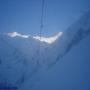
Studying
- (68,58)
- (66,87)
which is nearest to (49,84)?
(66,87)

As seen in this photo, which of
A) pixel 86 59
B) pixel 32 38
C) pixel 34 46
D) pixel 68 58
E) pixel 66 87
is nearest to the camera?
pixel 66 87

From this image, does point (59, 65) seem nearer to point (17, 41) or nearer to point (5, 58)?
point (5, 58)

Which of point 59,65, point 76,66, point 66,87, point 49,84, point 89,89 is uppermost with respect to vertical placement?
point 59,65

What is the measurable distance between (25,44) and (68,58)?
58.5m

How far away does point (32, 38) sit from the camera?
8369cm

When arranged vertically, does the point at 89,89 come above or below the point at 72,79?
below

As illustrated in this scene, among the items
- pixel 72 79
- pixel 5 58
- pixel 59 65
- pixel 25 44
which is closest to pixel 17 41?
pixel 25 44

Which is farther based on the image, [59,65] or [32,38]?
[32,38]

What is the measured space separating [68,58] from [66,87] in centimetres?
730

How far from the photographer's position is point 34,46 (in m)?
76.8

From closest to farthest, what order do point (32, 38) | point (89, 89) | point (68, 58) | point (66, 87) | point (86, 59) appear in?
1. point (89, 89)
2. point (66, 87)
3. point (86, 59)
4. point (68, 58)
5. point (32, 38)

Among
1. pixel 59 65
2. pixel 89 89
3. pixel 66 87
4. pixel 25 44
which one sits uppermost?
pixel 25 44

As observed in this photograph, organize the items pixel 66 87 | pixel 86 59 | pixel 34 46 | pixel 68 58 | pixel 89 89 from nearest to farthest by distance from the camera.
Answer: pixel 89 89, pixel 66 87, pixel 86 59, pixel 68 58, pixel 34 46

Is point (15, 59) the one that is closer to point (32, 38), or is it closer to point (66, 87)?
point (32, 38)
